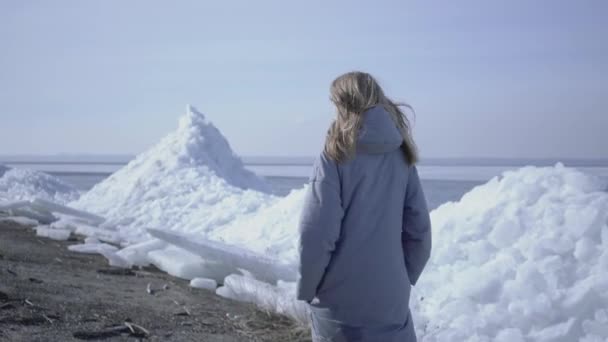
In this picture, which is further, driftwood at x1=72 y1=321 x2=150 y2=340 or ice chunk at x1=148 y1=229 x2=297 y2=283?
ice chunk at x1=148 y1=229 x2=297 y2=283

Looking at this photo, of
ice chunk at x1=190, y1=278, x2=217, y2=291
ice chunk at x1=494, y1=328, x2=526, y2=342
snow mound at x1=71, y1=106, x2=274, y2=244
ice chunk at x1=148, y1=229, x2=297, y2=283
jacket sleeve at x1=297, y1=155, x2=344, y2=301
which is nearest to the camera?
jacket sleeve at x1=297, y1=155, x2=344, y2=301

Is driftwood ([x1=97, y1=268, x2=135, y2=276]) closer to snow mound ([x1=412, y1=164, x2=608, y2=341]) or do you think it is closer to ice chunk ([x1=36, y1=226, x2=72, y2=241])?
ice chunk ([x1=36, y1=226, x2=72, y2=241])

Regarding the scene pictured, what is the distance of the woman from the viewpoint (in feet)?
9.64

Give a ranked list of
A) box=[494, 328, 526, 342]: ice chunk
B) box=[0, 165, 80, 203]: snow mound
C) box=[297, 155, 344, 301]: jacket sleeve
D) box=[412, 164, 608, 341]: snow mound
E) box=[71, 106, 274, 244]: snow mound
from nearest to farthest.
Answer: box=[297, 155, 344, 301]: jacket sleeve
box=[494, 328, 526, 342]: ice chunk
box=[412, 164, 608, 341]: snow mound
box=[71, 106, 274, 244]: snow mound
box=[0, 165, 80, 203]: snow mound

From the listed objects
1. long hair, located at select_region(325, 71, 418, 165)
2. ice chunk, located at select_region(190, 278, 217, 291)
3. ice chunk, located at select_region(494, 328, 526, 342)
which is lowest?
ice chunk, located at select_region(190, 278, 217, 291)

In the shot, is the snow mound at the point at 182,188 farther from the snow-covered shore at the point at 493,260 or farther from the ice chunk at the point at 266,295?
the ice chunk at the point at 266,295

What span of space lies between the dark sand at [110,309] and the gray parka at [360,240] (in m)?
2.10

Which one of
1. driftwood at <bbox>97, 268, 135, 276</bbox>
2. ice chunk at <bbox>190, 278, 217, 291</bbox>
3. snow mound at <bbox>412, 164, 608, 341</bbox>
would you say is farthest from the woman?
driftwood at <bbox>97, 268, 135, 276</bbox>

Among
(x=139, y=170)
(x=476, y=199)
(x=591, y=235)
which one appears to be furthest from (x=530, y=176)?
(x=139, y=170)

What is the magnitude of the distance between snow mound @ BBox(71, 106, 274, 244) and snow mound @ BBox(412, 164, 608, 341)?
16.2ft

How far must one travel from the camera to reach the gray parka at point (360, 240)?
2938 mm

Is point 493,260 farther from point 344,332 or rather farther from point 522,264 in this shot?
point 344,332

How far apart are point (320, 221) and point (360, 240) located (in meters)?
0.23

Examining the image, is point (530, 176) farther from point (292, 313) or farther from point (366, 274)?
point (366, 274)
